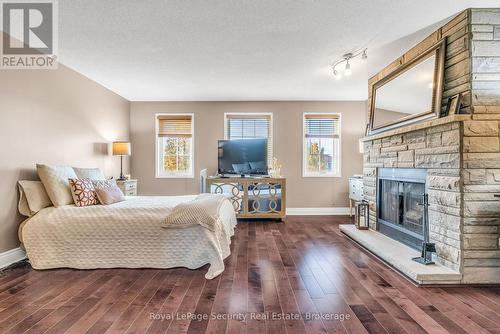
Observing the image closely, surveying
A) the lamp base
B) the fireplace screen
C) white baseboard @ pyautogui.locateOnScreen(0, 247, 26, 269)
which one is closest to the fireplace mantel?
the fireplace screen

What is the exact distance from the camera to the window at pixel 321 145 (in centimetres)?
567

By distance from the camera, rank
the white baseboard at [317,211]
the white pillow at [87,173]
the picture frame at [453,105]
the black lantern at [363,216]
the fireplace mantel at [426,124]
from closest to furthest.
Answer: the fireplace mantel at [426,124]
the picture frame at [453,105]
the white pillow at [87,173]
the black lantern at [363,216]
the white baseboard at [317,211]

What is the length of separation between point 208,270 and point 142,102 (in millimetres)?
4295

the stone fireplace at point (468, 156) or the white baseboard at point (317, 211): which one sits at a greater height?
the stone fireplace at point (468, 156)

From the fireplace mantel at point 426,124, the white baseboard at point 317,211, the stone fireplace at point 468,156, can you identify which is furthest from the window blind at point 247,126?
the stone fireplace at point 468,156

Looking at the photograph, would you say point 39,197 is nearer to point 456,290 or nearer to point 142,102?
point 142,102

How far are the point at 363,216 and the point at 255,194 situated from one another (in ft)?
6.17

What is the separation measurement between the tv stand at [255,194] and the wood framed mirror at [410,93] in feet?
6.33

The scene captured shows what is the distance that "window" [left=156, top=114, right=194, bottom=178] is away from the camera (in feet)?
18.7

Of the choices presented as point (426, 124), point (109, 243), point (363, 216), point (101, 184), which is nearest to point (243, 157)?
point (363, 216)

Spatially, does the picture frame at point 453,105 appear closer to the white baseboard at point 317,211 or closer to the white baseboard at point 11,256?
the white baseboard at point 317,211

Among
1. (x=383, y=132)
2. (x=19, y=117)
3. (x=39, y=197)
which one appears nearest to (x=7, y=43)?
(x=19, y=117)

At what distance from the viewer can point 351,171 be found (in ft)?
18.5

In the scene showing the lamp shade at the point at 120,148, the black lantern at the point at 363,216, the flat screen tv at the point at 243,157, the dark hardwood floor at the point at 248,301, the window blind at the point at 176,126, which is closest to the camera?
the dark hardwood floor at the point at 248,301
